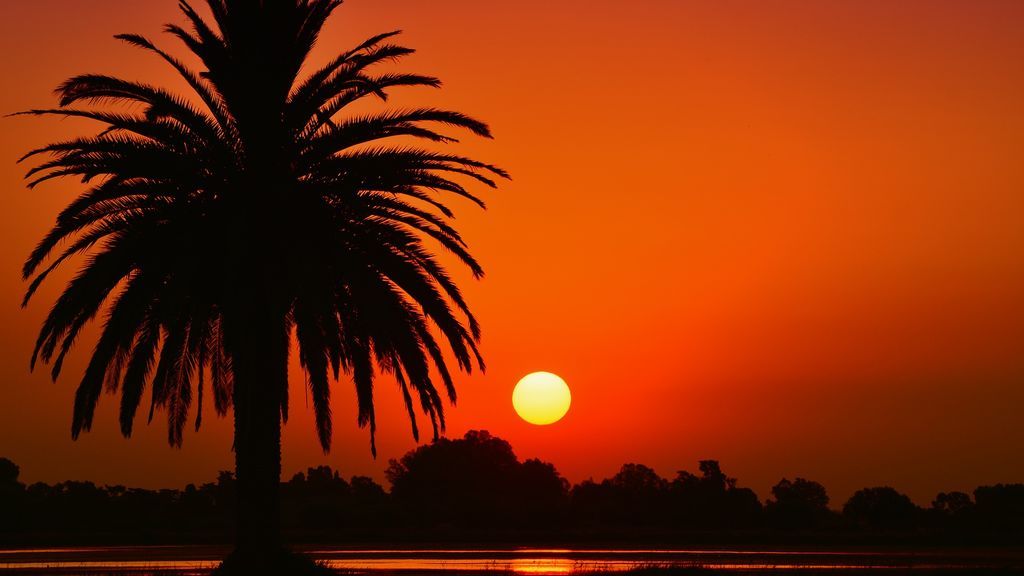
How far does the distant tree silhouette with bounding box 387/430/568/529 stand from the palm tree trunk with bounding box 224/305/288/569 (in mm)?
47994

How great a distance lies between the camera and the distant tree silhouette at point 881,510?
70875mm

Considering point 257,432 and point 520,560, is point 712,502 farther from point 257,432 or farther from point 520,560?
point 257,432

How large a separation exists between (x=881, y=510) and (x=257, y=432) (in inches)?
2301

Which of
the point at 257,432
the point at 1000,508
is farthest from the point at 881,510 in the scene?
the point at 257,432

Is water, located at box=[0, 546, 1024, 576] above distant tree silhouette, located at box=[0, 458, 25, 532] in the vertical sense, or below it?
below

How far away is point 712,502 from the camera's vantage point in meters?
75.1

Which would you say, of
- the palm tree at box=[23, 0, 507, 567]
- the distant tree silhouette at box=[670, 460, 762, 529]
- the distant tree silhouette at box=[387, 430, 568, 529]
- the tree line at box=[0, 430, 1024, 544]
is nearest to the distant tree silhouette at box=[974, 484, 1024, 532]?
the tree line at box=[0, 430, 1024, 544]

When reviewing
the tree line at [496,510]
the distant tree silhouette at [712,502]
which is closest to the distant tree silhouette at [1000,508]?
the tree line at [496,510]

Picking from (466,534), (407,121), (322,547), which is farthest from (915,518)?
(407,121)

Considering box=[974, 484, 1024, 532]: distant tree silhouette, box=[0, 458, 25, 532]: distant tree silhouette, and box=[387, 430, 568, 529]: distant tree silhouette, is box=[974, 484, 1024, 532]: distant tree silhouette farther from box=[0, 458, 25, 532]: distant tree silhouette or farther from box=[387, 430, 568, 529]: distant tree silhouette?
box=[0, 458, 25, 532]: distant tree silhouette

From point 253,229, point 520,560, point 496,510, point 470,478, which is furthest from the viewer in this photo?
point 470,478

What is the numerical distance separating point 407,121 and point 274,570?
9905mm

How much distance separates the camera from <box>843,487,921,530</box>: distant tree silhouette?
2790 inches

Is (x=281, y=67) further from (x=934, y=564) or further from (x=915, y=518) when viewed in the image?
(x=915, y=518)
